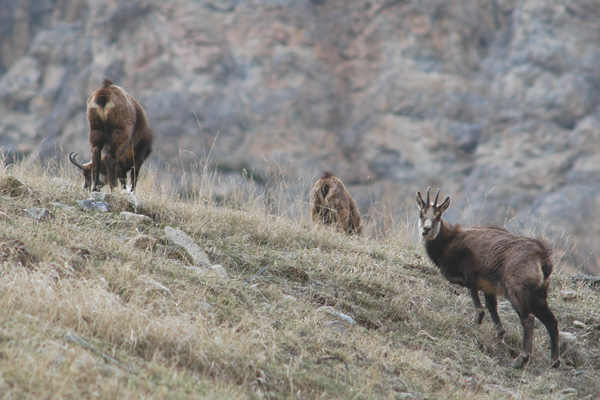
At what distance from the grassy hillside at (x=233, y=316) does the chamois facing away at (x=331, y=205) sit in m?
1.56

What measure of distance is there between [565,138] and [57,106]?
4694 centimetres

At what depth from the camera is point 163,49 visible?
5778cm

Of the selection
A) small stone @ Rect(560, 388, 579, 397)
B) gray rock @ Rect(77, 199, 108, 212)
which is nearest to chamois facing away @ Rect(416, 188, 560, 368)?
small stone @ Rect(560, 388, 579, 397)

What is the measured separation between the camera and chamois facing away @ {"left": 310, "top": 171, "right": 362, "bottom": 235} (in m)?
10.2

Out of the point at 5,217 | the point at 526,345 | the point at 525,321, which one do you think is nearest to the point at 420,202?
the point at 525,321

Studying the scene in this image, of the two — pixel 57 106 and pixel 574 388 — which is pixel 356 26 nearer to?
pixel 57 106

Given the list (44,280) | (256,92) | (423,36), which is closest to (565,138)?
(423,36)

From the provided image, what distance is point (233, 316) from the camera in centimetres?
516

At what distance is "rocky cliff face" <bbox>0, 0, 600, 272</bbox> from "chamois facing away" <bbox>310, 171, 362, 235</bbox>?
40.3 m

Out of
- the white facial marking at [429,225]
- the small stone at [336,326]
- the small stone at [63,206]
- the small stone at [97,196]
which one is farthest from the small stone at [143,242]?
the white facial marking at [429,225]

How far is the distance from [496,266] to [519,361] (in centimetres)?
107

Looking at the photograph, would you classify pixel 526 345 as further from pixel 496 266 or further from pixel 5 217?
pixel 5 217

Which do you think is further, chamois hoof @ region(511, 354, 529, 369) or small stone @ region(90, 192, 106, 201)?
small stone @ region(90, 192, 106, 201)

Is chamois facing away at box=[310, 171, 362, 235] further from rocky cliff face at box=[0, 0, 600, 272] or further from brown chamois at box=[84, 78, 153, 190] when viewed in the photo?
rocky cliff face at box=[0, 0, 600, 272]
